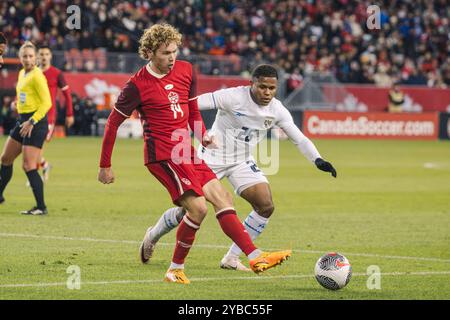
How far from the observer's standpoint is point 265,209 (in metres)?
10.7

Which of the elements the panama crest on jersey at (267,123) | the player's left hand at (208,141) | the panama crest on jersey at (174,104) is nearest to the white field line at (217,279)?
the player's left hand at (208,141)

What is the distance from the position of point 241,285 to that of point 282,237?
3989 millimetres

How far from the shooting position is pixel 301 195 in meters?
19.3

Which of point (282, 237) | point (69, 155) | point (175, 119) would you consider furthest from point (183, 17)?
point (175, 119)

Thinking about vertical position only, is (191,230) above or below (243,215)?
above

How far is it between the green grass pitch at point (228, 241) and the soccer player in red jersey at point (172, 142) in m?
0.46

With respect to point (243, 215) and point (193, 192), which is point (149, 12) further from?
point (193, 192)

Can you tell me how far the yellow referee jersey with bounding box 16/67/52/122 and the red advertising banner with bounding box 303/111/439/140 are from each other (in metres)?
24.5

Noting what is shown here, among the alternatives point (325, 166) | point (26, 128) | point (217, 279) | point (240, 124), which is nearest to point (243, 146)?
point (240, 124)

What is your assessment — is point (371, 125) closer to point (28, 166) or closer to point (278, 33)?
point (278, 33)

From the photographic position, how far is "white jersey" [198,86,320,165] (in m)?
10.6

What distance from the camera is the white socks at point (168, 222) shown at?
10.4m

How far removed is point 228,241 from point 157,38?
3.95 meters
